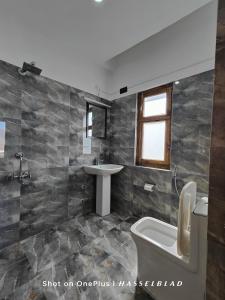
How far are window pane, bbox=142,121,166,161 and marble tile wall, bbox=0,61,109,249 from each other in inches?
42.7

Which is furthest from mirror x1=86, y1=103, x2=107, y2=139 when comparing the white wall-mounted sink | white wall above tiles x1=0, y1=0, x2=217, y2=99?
the white wall-mounted sink

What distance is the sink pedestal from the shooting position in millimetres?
2773

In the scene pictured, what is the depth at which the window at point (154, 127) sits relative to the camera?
241cm

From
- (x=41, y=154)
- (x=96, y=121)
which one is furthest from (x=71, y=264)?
(x=96, y=121)

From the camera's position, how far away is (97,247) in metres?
1.94

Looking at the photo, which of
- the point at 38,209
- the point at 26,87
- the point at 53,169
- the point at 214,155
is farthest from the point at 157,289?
the point at 26,87

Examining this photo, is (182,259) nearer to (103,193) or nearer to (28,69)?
(103,193)

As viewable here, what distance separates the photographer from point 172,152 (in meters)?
2.27

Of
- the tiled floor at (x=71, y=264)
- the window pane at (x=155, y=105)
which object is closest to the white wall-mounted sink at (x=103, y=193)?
the tiled floor at (x=71, y=264)

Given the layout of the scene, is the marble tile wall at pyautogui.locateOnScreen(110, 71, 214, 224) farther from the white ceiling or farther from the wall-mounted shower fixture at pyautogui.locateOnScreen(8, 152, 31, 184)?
the wall-mounted shower fixture at pyautogui.locateOnScreen(8, 152, 31, 184)

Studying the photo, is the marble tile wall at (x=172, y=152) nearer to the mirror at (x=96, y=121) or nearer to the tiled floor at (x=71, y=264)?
the mirror at (x=96, y=121)

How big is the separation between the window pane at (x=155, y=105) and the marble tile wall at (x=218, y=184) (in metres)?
1.85

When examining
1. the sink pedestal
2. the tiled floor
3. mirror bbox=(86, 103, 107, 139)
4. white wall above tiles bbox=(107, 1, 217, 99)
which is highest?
white wall above tiles bbox=(107, 1, 217, 99)

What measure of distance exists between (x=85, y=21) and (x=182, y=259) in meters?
2.70
